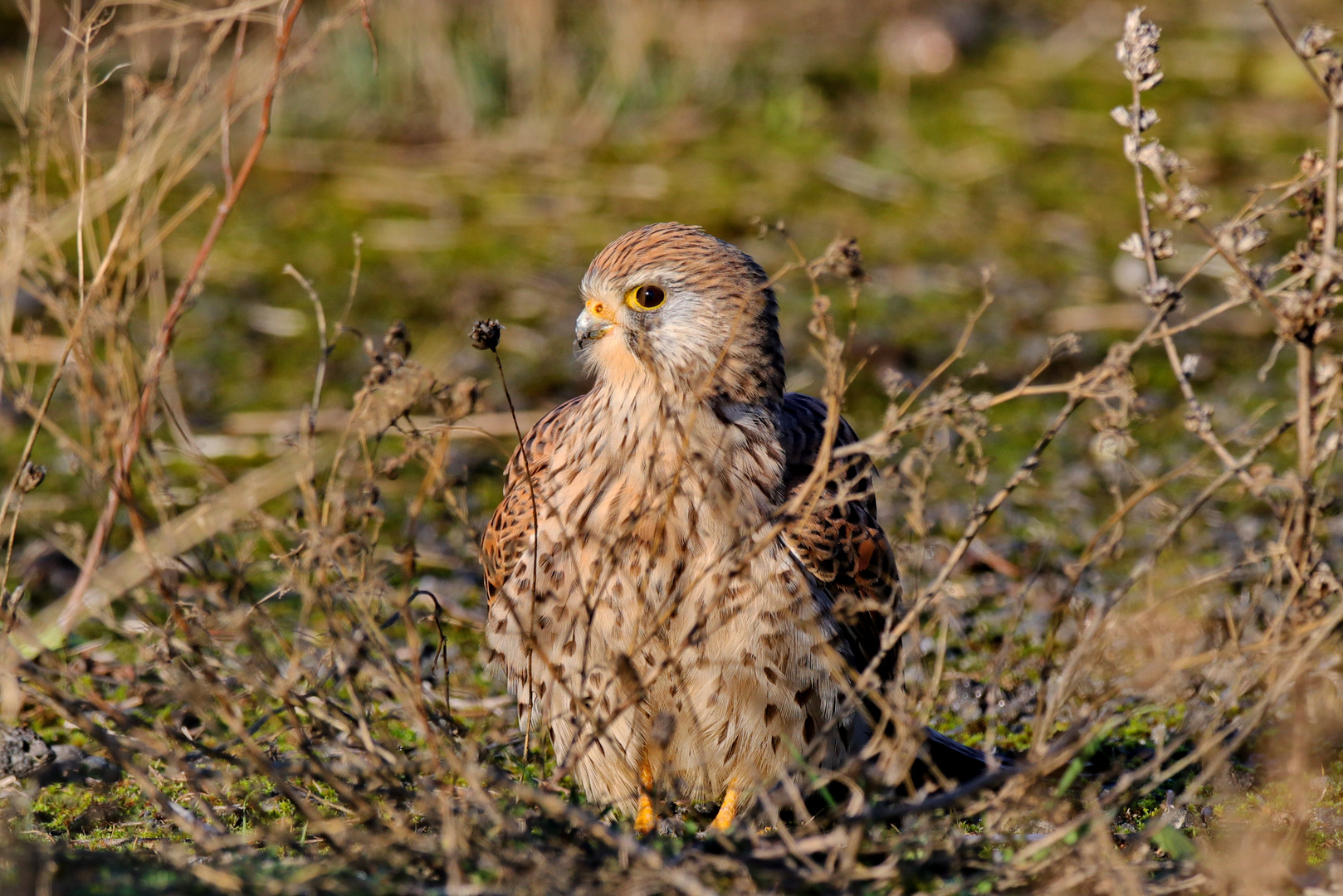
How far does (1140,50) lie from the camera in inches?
91.7

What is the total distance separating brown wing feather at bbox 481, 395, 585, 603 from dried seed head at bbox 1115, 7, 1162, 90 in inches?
58.1

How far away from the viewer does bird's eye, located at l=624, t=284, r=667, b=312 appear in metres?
3.15

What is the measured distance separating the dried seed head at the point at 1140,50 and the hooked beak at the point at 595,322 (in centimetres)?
128

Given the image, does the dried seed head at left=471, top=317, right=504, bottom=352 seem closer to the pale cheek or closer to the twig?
the twig

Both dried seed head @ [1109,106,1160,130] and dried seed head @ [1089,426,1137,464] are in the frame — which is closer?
dried seed head @ [1089,426,1137,464]

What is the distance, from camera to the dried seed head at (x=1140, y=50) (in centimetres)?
232

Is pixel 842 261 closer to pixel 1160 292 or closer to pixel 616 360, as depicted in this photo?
pixel 1160 292

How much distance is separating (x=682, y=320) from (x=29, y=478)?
1.37 metres

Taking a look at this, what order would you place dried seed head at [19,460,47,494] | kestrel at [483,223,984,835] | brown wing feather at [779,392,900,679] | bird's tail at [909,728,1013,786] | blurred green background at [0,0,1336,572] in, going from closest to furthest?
dried seed head at [19,460,47,494], kestrel at [483,223,984,835], brown wing feather at [779,392,900,679], bird's tail at [909,728,1013,786], blurred green background at [0,0,1336,572]

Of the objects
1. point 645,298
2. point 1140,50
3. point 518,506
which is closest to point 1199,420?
point 1140,50

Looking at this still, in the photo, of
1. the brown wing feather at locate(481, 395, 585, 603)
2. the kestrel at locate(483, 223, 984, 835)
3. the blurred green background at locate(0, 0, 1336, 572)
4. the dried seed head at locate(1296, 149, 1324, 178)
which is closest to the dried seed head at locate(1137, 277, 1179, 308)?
the dried seed head at locate(1296, 149, 1324, 178)

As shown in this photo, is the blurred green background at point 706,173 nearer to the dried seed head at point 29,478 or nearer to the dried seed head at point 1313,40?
the dried seed head at point 29,478

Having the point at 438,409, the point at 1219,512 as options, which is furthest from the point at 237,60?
the point at 1219,512

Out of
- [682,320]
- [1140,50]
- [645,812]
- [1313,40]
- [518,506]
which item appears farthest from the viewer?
[518,506]
